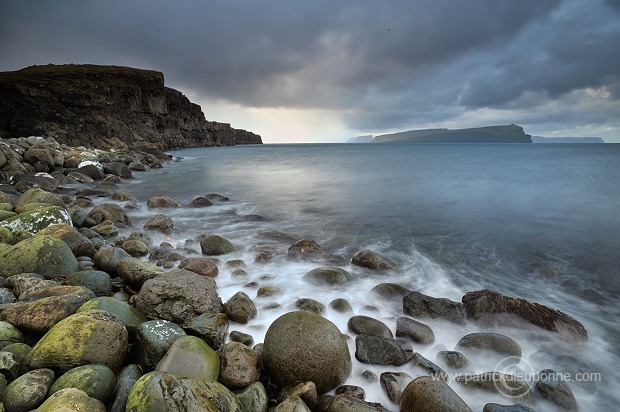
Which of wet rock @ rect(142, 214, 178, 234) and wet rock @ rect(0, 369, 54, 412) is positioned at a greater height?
wet rock @ rect(0, 369, 54, 412)

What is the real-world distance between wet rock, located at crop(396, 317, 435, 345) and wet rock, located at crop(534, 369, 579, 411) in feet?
3.91

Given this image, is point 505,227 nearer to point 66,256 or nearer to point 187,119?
point 66,256

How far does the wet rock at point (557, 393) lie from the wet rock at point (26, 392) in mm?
4527

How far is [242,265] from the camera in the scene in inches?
258

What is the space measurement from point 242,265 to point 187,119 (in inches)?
3309

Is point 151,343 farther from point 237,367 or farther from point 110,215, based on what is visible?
point 110,215

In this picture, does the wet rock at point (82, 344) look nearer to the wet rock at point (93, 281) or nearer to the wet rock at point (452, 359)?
the wet rock at point (93, 281)

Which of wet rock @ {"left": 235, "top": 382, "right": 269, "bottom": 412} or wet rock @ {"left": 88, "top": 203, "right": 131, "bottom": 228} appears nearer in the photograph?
wet rock @ {"left": 235, "top": 382, "right": 269, "bottom": 412}

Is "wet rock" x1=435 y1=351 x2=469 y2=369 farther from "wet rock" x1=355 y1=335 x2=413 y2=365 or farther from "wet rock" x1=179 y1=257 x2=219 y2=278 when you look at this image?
"wet rock" x1=179 y1=257 x2=219 y2=278

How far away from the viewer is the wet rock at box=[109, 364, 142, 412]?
7.88 feet

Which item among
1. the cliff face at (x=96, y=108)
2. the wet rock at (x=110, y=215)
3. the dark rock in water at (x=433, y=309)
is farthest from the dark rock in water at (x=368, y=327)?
the cliff face at (x=96, y=108)

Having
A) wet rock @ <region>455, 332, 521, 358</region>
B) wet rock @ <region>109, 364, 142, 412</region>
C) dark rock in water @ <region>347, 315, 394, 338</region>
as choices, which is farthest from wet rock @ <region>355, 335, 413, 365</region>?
wet rock @ <region>109, 364, 142, 412</region>

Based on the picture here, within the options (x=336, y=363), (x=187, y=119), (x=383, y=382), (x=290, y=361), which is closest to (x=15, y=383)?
(x=290, y=361)

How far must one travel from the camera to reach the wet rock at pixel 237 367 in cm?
292
